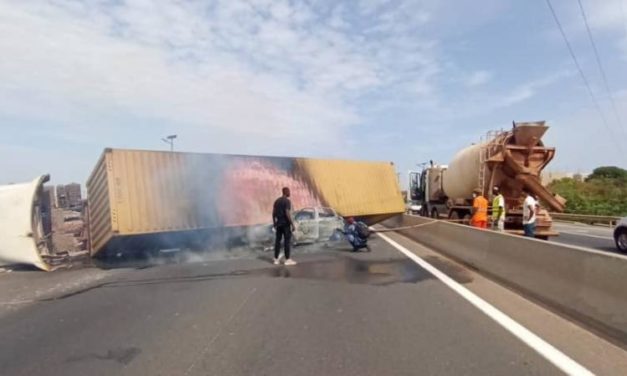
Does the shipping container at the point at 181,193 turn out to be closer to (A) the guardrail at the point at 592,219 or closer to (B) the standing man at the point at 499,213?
A: (B) the standing man at the point at 499,213

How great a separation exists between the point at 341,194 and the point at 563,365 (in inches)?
706

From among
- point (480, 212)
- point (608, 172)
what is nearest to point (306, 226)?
point (480, 212)

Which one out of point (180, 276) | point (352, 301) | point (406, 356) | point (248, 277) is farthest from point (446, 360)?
point (180, 276)

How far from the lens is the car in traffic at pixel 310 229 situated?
1798cm

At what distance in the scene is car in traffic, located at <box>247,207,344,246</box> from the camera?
18.0m

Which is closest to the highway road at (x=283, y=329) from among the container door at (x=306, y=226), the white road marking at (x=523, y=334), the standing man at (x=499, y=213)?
the white road marking at (x=523, y=334)

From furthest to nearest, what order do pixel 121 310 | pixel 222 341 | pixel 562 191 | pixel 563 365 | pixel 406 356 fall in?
pixel 562 191 → pixel 121 310 → pixel 222 341 → pixel 406 356 → pixel 563 365

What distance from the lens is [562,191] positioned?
45469 mm

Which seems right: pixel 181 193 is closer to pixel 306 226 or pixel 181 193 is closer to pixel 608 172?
pixel 306 226

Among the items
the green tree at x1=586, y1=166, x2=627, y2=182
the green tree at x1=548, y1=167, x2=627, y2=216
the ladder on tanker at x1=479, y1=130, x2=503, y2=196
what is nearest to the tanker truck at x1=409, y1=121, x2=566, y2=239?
the ladder on tanker at x1=479, y1=130, x2=503, y2=196

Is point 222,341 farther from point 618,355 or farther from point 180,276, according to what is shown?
point 180,276

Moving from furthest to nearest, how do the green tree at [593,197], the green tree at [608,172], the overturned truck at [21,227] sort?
the green tree at [608,172] < the green tree at [593,197] < the overturned truck at [21,227]

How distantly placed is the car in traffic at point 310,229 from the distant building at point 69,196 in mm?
5461

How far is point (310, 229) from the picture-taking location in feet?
59.4
